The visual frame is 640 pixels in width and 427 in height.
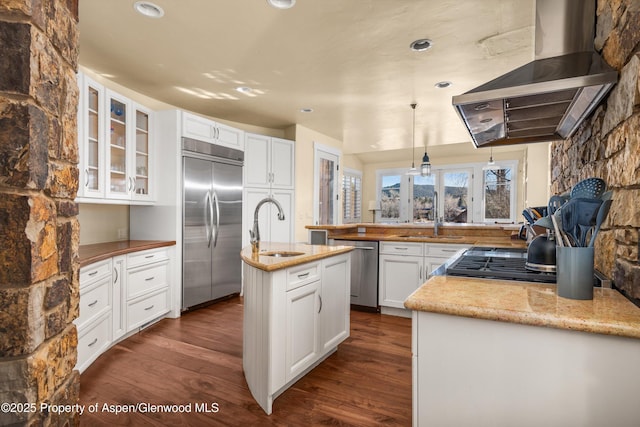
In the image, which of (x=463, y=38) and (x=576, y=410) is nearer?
(x=576, y=410)

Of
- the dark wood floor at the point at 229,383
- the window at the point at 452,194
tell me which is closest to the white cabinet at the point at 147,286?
the dark wood floor at the point at 229,383

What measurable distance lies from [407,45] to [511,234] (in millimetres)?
2234

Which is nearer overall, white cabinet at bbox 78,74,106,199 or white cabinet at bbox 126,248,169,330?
white cabinet at bbox 78,74,106,199

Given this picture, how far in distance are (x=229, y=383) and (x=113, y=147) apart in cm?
234

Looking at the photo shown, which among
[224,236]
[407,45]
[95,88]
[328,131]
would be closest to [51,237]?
[95,88]

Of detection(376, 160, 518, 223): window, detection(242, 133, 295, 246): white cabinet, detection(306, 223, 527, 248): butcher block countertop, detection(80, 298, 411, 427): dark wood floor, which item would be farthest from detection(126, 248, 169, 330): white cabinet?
detection(376, 160, 518, 223): window

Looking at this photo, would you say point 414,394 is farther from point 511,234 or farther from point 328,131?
point 328,131

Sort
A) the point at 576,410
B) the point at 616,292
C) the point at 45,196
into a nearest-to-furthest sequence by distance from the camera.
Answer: the point at 45,196 → the point at 576,410 → the point at 616,292

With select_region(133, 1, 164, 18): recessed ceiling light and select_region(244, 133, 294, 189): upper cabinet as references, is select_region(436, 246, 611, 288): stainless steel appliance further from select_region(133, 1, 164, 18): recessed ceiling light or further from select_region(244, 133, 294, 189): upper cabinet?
select_region(244, 133, 294, 189): upper cabinet

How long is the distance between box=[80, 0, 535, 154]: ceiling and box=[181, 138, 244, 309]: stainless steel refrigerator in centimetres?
73

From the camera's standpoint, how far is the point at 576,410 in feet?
3.13

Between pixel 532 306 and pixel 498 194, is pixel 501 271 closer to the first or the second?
pixel 532 306

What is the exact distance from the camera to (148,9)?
92.5 inches

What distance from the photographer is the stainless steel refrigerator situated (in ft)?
12.4
